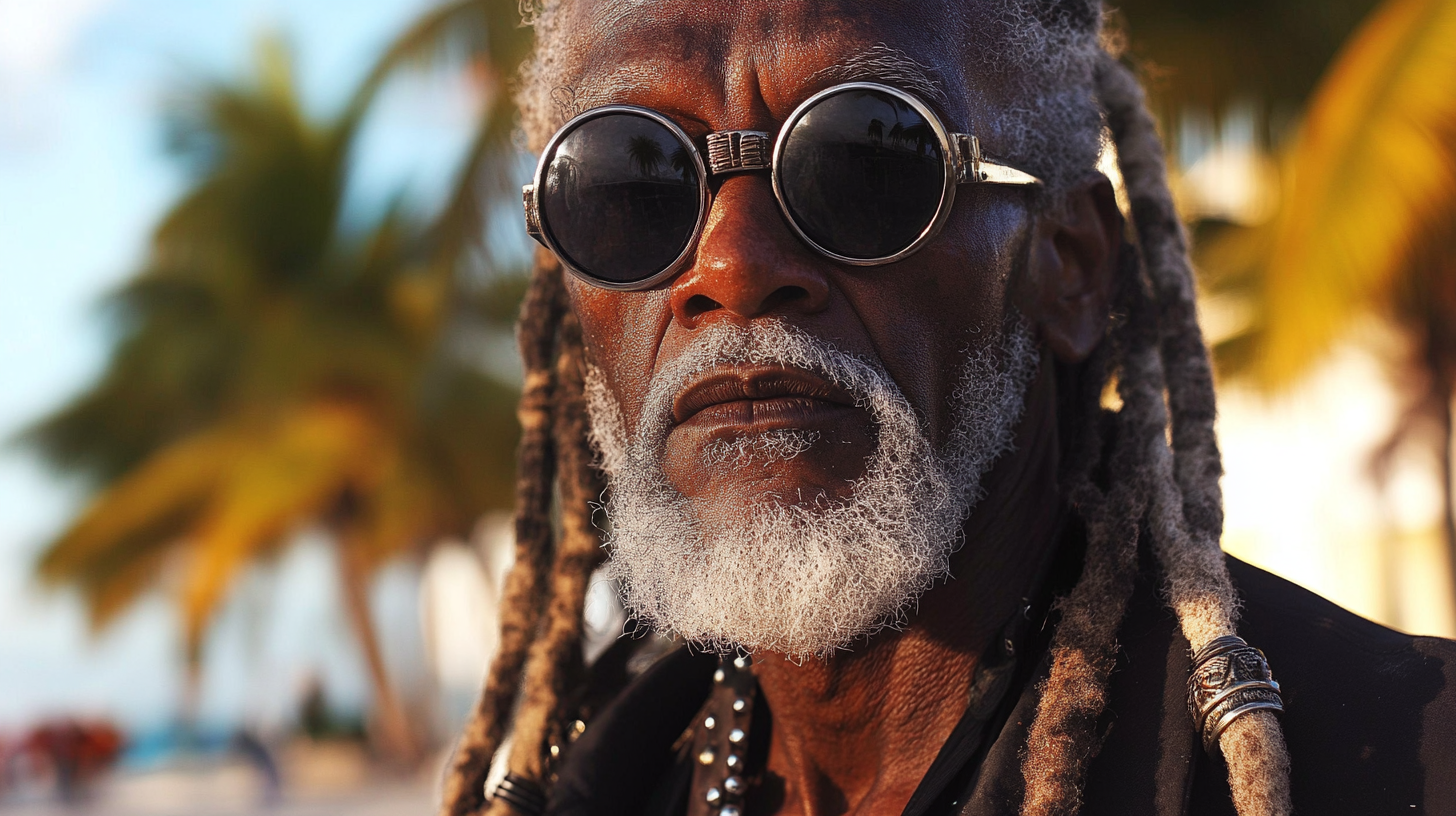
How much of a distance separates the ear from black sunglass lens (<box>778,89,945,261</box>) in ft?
1.11

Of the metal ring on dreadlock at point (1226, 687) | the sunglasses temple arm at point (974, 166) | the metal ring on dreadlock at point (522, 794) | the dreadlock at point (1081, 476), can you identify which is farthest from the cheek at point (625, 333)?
the metal ring on dreadlock at point (1226, 687)

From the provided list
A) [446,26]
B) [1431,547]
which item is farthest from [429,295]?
[1431,547]

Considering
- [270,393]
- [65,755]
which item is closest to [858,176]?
[270,393]

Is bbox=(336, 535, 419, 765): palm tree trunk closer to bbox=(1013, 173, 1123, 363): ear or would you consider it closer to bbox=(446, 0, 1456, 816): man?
bbox=(446, 0, 1456, 816): man

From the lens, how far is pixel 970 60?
6.98 ft

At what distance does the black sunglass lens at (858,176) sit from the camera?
194 centimetres

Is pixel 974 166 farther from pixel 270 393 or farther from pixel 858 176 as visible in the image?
pixel 270 393

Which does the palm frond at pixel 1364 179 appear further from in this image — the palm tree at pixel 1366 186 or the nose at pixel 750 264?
the nose at pixel 750 264

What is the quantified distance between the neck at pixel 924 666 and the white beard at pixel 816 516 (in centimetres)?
5

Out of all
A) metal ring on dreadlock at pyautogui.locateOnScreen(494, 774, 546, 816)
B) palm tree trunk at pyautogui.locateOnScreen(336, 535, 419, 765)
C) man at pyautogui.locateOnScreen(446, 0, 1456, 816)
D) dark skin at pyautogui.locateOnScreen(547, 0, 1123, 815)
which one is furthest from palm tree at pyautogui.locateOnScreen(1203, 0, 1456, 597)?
palm tree trunk at pyautogui.locateOnScreen(336, 535, 419, 765)

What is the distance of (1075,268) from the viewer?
2289 millimetres

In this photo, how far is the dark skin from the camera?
1.96 meters

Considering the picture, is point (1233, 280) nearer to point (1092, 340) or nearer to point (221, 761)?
point (1092, 340)

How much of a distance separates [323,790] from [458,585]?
633 cm
